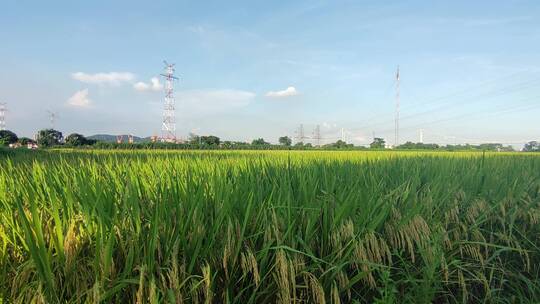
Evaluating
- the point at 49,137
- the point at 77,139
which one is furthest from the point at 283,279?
the point at 49,137

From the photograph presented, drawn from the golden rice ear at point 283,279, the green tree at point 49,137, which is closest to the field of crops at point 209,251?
the golden rice ear at point 283,279

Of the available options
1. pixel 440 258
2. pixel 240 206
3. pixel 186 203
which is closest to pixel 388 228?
pixel 440 258

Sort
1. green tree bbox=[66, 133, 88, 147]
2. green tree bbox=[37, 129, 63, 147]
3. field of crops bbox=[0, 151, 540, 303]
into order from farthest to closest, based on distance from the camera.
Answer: green tree bbox=[37, 129, 63, 147], green tree bbox=[66, 133, 88, 147], field of crops bbox=[0, 151, 540, 303]

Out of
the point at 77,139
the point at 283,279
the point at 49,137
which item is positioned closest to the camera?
the point at 283,279

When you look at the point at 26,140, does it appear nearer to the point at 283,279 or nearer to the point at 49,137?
the point at 49,137

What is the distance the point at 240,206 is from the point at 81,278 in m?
0.74

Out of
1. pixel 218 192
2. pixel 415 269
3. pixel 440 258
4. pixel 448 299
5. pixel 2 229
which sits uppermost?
pixel 218 192

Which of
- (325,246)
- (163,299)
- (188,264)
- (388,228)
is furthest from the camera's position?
(388,228)

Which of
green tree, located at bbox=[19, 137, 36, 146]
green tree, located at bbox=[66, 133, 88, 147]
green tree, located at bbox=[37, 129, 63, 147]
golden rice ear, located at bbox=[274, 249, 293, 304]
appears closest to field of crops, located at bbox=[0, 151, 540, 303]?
golden rice ear, located at bbox=[274, 249, 293, 304]

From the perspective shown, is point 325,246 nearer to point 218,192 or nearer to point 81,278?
point 218,192

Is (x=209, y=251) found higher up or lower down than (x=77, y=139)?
lower down

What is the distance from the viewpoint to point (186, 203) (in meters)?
1.61

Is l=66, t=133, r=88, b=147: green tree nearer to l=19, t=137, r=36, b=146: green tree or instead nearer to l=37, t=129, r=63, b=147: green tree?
l=37, t=129, r=63, b=147: green tree

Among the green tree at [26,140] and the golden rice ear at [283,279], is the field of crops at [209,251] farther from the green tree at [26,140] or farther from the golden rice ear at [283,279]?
the green tree at [26,140]
